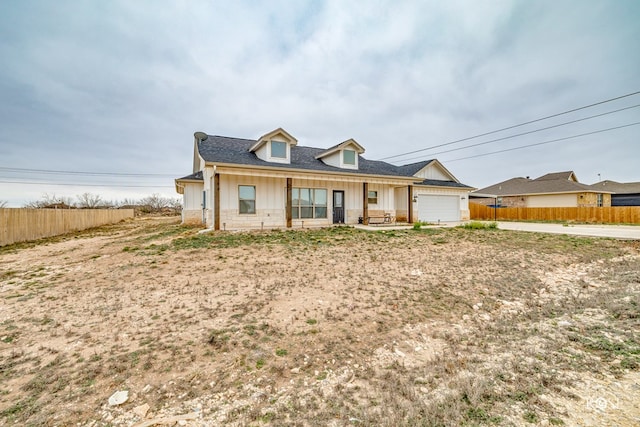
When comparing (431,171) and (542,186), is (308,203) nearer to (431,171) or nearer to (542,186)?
(431,171)

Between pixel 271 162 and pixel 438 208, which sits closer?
pixel 271 162

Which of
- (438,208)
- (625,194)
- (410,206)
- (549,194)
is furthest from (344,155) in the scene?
(625,194)

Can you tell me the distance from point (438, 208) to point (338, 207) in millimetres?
8912

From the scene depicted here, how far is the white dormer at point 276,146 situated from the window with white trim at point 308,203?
6.37ft

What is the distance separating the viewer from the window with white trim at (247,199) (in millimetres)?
13094

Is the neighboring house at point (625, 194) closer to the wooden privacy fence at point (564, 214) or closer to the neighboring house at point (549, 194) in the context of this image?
the neighboring house at point (549, 194)

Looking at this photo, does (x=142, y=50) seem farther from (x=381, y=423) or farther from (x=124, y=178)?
(x=124, y=178)

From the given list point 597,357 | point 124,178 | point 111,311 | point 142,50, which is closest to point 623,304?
point 597,357

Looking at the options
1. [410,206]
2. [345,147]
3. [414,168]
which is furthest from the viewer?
[414,168]

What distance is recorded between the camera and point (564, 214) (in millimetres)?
23828

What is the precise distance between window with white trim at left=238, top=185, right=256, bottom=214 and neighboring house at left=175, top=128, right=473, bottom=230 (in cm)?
5

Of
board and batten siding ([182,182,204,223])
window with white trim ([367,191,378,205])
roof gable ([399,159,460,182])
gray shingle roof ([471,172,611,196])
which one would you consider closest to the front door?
window with white trim ([367,191,378,205])

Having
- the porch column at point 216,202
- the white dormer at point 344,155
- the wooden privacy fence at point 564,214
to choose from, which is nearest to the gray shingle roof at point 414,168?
the white dormer at point 344,155

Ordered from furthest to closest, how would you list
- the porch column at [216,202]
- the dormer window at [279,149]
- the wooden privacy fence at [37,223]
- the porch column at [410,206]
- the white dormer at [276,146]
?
1. the porch column at [410,206]
2. the dormer window at [279,149]
3. the white dormer at [276,146]
4. the porch column at [216,202]
5. the wooden privacy fence at [37,223]
